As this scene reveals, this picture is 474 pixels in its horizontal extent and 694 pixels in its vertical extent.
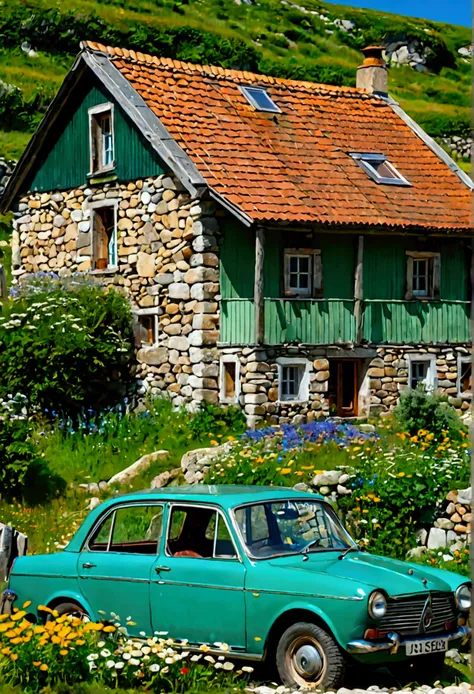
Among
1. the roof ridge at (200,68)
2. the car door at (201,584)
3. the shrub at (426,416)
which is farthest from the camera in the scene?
the roof ridge at (200,68)

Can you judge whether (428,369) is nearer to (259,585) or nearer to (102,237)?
(102,237)

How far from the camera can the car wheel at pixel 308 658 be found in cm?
902

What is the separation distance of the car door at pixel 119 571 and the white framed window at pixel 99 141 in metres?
14.5

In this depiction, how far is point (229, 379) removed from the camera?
71.0 ft

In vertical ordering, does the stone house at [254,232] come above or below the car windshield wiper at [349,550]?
above

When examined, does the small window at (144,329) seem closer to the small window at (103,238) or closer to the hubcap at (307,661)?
the small window at (103,238)

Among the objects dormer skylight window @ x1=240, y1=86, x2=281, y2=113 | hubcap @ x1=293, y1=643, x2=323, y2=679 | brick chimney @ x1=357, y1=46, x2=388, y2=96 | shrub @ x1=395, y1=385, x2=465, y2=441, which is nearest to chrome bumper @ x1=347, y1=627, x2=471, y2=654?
hubcap @ x1=293, y1=643, x2=323, y2=679

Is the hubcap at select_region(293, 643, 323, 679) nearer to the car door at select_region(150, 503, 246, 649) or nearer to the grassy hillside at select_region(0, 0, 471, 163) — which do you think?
the car door at select_region(150, 503, 246, 649)

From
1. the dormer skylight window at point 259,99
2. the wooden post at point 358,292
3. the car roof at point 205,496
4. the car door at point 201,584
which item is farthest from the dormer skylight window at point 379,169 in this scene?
the car door at point 201,584

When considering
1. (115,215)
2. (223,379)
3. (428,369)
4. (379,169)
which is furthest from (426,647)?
(379,169)

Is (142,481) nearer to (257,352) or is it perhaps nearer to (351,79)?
(257,352)

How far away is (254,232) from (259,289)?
1.43 m

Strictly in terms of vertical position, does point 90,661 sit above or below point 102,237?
below

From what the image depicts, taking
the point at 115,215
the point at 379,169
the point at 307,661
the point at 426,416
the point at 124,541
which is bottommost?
the point at 307,661
